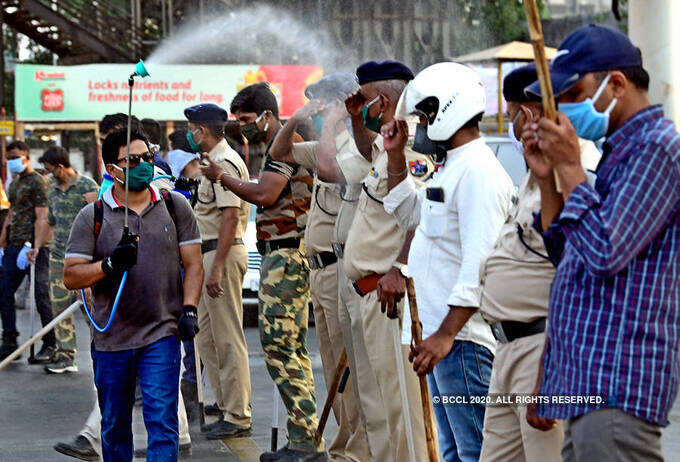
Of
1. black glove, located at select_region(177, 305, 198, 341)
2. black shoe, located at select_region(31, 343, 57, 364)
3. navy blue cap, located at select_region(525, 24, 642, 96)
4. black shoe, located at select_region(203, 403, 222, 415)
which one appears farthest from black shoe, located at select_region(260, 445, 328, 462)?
black shoe, located at select_region(31, 343, 57, 364)

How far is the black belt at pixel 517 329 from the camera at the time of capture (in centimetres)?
390

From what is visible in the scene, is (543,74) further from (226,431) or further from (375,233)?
(226,431)

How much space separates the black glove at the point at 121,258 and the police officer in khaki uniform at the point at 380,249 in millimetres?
998

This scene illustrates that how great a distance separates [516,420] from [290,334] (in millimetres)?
3123

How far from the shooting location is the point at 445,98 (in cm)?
464

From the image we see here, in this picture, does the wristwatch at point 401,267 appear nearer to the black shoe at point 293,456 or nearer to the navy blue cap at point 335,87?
the navy blue cap at point 335,87

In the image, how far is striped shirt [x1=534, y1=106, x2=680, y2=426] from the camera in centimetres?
293

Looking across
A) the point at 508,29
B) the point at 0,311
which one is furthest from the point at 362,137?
the point at 508,29

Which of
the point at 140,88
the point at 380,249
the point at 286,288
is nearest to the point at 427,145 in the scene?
the point at 380,249

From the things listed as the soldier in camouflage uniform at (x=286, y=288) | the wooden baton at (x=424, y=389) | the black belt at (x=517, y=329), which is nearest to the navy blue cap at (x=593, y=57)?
the black belt at (x=517, y=329)

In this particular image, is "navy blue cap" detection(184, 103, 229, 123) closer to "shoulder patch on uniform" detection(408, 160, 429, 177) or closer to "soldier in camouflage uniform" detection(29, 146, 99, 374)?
"soldier in camouflage uniform" detection(29, 146, 99, 374)

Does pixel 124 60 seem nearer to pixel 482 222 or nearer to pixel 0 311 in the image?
pixel 0 311

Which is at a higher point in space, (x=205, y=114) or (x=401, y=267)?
(x=205, y=114)

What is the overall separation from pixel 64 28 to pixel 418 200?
2425 centimetres
